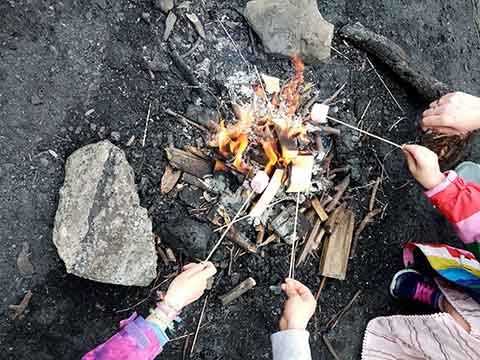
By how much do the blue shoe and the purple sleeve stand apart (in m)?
1.80

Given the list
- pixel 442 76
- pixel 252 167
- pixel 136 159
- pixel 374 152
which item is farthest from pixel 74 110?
pixel 442 76

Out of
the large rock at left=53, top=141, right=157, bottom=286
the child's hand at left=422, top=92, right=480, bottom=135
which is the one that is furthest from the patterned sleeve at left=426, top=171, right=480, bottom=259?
the large rock at left=53, top=141, right=157, bottom=286

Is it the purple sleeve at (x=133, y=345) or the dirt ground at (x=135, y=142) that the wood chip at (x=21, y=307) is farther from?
the purple sleeve at (x=133, y=345)

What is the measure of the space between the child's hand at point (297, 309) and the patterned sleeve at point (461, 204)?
2.64ft

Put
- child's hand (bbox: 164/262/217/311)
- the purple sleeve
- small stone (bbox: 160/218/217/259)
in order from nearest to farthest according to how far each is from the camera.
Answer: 1. the purple sleeve
2. child's hand (bbox: 164/262/217/311)
3. small stone (bbox: 160/218/217/259)

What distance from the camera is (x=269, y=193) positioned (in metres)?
2.88

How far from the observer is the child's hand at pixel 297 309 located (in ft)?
7.63

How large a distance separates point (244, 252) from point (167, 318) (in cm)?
91

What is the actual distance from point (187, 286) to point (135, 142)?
923 millimetres

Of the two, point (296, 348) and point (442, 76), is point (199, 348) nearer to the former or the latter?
point (296, 348)

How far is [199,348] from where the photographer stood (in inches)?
113

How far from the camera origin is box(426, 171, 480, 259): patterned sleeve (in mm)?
2588

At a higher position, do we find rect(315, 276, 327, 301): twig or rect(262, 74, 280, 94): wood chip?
rect(262, 74, 280, 94): wood chip

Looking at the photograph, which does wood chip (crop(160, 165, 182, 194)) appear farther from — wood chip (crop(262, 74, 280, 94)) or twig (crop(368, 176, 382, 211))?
twig (crop(368, 176, 382, 211))
